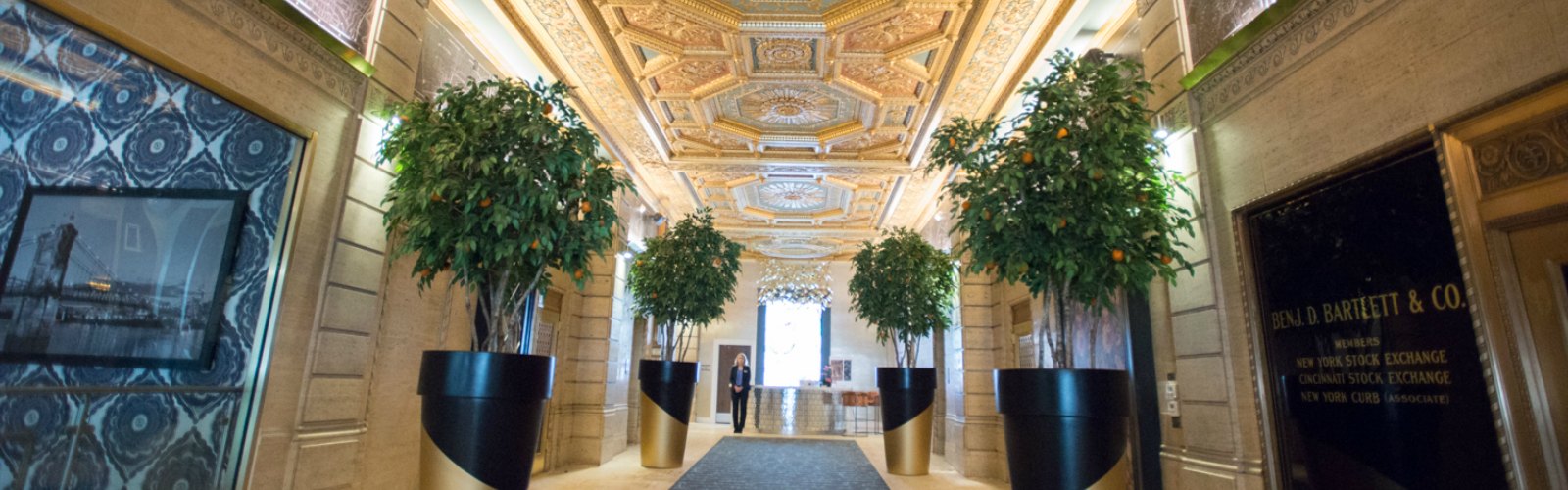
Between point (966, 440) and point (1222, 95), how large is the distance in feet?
14.8

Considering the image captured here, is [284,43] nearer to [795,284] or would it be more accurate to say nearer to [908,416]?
[908,416]

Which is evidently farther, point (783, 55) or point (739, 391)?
point (739, 391)

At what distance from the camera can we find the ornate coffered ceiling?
15.8ft

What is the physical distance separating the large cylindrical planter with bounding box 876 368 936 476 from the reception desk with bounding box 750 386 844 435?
5.14 m

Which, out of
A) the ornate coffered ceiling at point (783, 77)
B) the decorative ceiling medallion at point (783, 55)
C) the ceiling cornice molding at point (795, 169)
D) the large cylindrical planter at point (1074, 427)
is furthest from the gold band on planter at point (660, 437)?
the large cylindrical planter at point (1074, 427)

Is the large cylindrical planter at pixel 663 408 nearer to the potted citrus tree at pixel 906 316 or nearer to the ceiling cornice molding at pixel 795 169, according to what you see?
the potted citrus tree at pixel 906 316

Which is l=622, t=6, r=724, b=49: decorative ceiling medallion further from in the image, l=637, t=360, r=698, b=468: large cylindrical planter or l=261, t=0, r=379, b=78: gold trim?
l=637, t=360, r=698, b=468: large cylindrical planter

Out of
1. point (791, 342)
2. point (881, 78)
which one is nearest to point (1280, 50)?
point (881, 78)

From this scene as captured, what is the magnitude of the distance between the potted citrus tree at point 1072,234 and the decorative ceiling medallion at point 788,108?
Answer: 3.62 m

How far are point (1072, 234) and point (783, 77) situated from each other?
3739 millimetres

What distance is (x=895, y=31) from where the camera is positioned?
16.7 feet

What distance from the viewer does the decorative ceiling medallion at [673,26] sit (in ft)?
16.0

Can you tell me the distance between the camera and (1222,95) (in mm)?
2830

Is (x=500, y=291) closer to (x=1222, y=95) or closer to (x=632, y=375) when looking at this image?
(x=1222, y=95)
